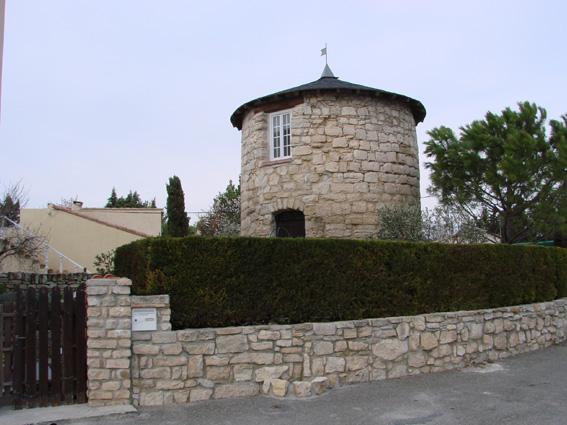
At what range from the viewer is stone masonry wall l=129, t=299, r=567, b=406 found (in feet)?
25.4

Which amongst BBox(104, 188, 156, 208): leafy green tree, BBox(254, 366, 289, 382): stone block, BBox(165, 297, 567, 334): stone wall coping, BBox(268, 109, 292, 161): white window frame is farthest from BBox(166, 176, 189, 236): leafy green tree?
BBox(104, 188, 156, 208): leafy green tree

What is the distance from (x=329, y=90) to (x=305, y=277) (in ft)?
22.0

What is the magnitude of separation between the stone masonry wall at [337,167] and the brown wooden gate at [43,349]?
716 centimetres

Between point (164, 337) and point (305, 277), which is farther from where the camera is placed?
point (305, 277)

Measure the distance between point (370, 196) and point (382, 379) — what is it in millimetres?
5773

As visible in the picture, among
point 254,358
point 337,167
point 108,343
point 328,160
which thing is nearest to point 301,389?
point 254,358

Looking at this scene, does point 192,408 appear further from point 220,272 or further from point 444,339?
point 444,339

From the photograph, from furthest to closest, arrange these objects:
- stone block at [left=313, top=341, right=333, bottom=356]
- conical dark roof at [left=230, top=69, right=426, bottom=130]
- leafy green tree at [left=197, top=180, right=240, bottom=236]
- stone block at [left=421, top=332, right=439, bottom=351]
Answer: leafy green tree at [left=197, top=180, right=240, bottom=236] < conical dark roof at [left=230, top=69, right=426, bottom=130] < stone block at [left=421, top=332, right=439, bottom=351] < stone block at [left=313, top=341, right=333, bottom=356]

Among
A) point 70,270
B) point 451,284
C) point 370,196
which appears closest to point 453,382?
point 451,284

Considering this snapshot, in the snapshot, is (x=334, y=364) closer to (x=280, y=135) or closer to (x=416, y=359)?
(x=416, y=359)

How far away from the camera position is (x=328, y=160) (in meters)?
14.0

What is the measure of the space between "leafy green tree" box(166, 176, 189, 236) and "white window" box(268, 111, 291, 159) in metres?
2.71

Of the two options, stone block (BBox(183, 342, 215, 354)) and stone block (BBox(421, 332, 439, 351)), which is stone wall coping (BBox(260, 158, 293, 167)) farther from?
stone block (BBox(183, 342, 215, 354))

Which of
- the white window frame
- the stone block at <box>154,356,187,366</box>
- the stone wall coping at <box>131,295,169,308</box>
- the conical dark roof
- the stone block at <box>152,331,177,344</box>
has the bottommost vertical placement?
the stone block at <box>154,356,187,366</box>
